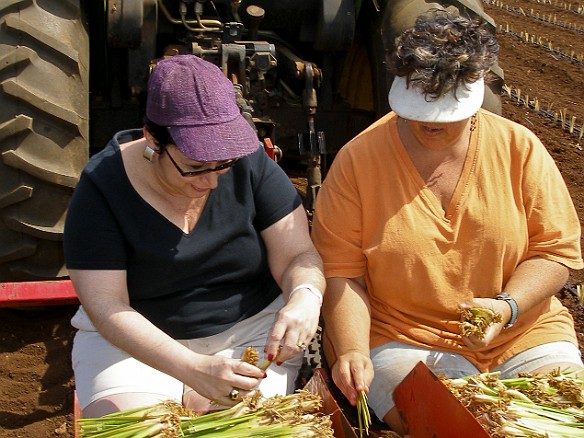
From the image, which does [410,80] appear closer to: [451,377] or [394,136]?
[394,136]

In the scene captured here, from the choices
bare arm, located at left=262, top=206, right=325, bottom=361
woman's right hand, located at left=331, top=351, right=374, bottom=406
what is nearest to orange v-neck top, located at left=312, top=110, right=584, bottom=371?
bare arm, located at left=262, top=206, right=325, bottom=361

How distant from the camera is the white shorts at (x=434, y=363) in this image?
2834mm

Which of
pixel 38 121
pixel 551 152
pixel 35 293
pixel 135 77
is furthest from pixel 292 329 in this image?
pixel 551 152

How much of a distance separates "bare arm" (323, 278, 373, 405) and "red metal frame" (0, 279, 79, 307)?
1321mm

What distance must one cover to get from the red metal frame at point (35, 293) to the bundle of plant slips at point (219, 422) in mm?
1379

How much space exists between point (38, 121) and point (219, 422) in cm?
186

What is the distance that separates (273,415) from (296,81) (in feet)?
8.39

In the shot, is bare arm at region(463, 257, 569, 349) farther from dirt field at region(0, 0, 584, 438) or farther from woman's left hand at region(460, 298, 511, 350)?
dirt field at region(0, 0, 584, 438)

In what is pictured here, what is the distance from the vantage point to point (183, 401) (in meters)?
2.71

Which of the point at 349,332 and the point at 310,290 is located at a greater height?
the point at 310,290

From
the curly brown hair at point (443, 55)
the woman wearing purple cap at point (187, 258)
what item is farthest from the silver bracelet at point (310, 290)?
the curly brown hair at point (443, 55)

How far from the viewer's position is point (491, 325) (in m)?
2.71

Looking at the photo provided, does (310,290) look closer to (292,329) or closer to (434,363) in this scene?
(292,329)

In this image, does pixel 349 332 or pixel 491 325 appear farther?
pixel 349 332
